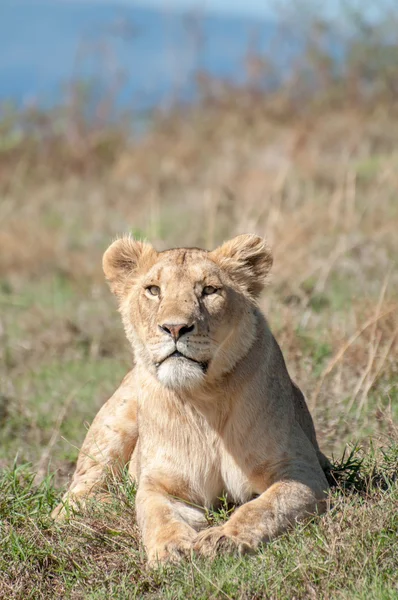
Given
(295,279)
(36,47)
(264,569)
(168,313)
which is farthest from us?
(36,47)

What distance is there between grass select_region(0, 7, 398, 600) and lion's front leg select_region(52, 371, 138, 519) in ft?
0.54

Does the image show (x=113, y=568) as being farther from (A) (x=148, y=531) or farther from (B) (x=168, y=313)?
(B) (x=168, y=313)

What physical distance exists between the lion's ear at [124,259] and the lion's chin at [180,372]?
0.70 metres

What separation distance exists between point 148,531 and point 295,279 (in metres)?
4.19

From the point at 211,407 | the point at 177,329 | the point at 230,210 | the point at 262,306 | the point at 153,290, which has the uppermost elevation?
the point at 230,210

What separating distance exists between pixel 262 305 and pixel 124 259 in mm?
2581

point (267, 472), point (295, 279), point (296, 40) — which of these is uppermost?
point (296, 40)

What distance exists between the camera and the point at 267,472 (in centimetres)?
391

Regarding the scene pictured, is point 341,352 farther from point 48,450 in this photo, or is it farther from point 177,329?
point 177,329

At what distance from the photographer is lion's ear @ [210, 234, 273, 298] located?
4184mm

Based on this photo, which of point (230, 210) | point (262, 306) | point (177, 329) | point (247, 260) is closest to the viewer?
point (177, 329)

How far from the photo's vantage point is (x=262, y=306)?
6801 millimetres

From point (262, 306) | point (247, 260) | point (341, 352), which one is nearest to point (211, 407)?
point (247, 260)

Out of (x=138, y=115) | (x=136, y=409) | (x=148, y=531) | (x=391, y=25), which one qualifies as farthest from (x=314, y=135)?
(x=148, y=531)
